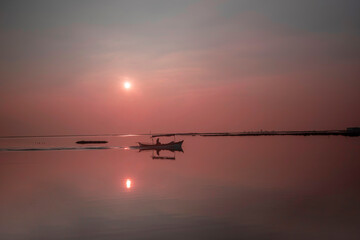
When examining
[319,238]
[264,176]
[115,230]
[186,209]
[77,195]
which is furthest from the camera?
[264,176]

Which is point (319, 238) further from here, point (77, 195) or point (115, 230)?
point (77, 195)

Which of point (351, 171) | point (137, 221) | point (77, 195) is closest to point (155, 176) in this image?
point (77, 195)

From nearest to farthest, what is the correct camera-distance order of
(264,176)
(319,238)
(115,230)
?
(319,238) → (115,230) → (264,176)

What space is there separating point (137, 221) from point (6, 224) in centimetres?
608

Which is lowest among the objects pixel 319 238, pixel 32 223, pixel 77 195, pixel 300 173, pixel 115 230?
pixel 319 238

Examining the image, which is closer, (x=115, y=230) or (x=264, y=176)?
(x=115, y=230)

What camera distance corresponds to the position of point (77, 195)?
21234mm

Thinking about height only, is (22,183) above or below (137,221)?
above

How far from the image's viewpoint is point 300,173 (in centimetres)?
2928

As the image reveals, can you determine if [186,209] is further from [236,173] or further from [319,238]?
[236,173]

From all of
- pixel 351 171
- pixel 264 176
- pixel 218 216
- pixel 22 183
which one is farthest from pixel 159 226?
pixel 351 171

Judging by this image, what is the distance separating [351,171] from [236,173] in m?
10.7

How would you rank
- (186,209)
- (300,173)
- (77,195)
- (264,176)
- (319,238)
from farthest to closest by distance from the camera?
1. (300,173)
2. (264,176)
3. (77,195)
4. (186,209)
5. (319,238)

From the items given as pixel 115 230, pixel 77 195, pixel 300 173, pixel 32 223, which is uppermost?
pixel 300 173
